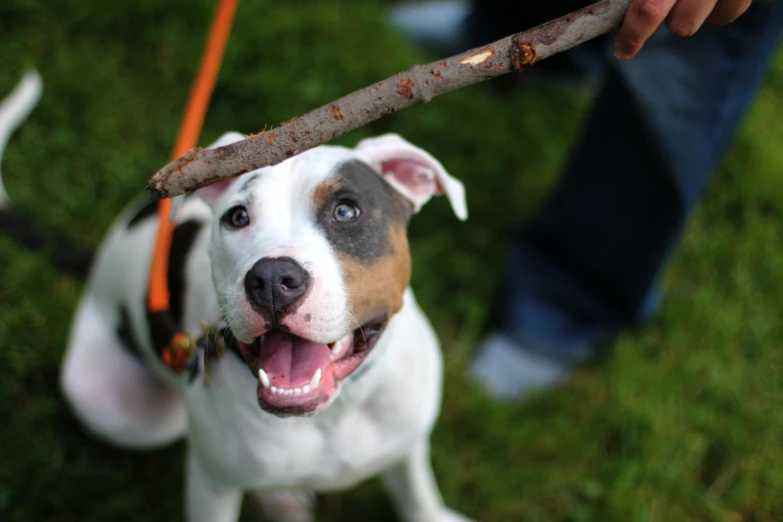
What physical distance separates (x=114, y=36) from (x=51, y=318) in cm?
183

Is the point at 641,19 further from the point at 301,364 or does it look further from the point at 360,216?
the point at 301,364

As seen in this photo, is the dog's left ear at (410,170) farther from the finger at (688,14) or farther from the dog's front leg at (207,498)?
the dog's front leg at (207,498)

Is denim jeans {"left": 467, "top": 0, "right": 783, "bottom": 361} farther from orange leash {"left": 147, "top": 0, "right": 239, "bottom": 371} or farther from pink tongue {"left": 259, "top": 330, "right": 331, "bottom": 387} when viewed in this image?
pink tongue {"left": 259, "top": 330, "right": 331, "bottom": 387}

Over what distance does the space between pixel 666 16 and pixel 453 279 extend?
2424 mm

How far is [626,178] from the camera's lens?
134 inches

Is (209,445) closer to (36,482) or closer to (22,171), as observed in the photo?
(36,482)

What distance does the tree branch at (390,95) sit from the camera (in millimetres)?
1684

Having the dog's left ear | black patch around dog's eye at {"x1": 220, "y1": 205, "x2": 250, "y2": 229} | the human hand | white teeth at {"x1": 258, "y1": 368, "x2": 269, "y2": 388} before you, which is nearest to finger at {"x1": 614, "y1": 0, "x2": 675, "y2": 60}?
the human hand

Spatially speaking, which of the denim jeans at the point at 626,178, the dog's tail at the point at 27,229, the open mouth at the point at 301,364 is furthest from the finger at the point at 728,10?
the dog's tail at the point at 27,229

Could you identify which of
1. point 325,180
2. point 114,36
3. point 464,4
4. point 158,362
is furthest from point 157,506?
point 464,4

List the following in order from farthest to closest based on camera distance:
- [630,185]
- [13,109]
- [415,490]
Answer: [630,185]
[13,109]
[415,490]

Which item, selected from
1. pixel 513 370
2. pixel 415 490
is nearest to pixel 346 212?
pixel 415 490

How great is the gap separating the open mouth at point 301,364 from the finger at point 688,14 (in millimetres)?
1031

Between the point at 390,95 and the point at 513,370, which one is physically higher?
the point at 390,95
